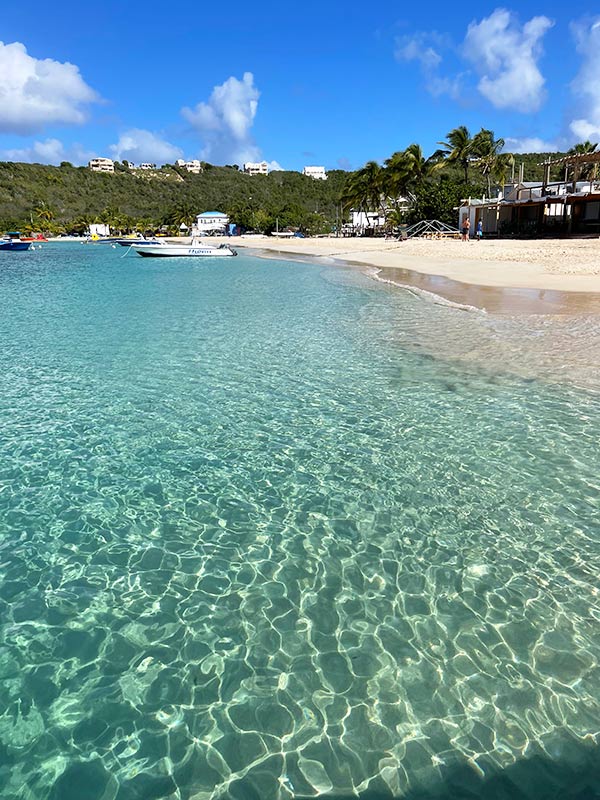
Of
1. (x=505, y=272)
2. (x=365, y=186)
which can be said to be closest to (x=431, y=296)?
(x=505, y=272)

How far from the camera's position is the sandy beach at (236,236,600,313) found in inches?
698

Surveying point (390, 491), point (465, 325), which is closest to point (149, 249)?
point (465, 325)

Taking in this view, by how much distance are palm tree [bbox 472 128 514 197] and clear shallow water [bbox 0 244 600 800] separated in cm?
5886

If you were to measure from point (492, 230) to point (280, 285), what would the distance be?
2916 cm

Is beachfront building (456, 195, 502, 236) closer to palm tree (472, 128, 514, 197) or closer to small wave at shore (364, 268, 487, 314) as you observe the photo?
palm tree (472, 128, 514, 197)

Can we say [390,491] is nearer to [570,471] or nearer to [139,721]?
[570,471]

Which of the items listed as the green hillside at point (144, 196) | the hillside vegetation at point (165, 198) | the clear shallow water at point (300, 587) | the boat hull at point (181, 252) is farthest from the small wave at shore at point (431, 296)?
the green hillside at point (144, 196)

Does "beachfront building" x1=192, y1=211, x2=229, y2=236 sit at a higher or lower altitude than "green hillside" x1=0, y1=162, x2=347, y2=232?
lower

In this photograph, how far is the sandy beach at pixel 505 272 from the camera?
58.1 ft

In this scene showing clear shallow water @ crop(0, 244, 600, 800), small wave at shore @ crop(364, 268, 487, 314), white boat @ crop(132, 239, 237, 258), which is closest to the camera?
clear shallow water @ crop(0, 244, 600, 800)

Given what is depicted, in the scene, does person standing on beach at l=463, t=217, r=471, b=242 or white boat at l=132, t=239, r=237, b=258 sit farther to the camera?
white boat at l=132, t=239, r=237, b=258

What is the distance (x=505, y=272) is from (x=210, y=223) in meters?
105

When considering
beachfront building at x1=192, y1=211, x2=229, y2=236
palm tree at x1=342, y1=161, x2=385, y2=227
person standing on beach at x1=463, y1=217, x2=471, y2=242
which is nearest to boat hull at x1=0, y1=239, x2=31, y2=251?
palm tree at x1=342, y1=161, x2=385, y2=227

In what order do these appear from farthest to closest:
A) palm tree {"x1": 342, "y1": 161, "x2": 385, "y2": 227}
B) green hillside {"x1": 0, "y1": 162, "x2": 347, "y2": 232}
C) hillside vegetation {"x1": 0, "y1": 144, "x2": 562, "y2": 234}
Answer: green hillside {"x1": 0, "y1": 162, "x2": 347, "y2": 232}
hillside vegetation {"x1": 0, "y1": 144, "x2": 562, "y2": 234}
palm tree {"x1": 342, "y1": 161, "x2": 385, "y2": 227}
